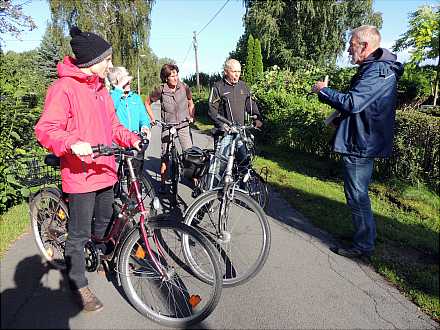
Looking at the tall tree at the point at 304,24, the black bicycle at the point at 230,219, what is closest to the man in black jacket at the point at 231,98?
the black bicycle at the point at 230,219

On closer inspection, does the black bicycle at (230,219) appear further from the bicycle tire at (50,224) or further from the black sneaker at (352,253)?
the bicycle tire at (50,224)

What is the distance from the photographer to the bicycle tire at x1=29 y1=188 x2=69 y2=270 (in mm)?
3307

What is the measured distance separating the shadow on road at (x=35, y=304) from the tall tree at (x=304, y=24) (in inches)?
1175

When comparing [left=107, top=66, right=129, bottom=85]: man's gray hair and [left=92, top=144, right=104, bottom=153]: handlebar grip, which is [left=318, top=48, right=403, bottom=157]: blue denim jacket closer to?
[left=92, top=144, right=104, bottom=153]: handlebar grip

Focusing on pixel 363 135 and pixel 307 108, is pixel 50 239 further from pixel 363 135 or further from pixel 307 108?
pixel 307 108

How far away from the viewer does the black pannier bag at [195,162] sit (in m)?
4.59

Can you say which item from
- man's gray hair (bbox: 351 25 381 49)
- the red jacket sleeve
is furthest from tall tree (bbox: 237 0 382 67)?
the red jacket sleeve

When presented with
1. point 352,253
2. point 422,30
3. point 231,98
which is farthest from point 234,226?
point 422,30

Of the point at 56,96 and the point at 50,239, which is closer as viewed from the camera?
the point at 56,96

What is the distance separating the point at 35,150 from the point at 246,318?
4261mm

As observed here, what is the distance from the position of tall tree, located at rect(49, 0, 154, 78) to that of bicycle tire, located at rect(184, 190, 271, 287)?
80.6ft

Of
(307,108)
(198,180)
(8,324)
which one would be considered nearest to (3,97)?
(198,180)

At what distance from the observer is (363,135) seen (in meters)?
3.40

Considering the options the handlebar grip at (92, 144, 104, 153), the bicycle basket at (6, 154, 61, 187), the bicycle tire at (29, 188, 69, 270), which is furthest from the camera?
the bicycle basket at (6, 154, 61, 187)
